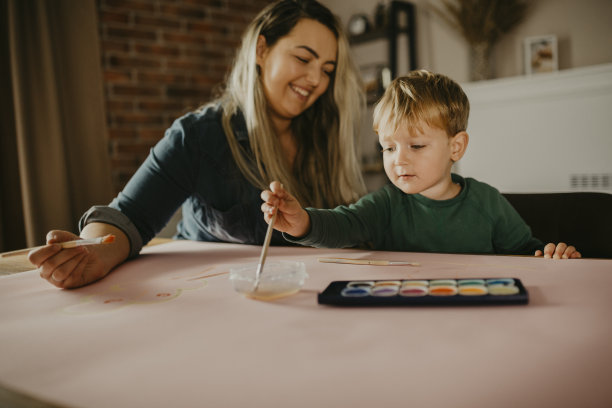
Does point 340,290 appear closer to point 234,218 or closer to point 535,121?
point 234,218

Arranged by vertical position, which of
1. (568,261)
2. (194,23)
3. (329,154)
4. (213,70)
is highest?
(194,23)

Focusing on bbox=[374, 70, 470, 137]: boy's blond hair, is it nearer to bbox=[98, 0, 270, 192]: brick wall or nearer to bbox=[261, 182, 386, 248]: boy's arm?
bbox=[261, 182, 386, 248]: boy's arm

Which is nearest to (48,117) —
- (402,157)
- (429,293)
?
(402,157)

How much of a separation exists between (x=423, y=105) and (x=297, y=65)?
21.8 inches

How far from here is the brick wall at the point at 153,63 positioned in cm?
324

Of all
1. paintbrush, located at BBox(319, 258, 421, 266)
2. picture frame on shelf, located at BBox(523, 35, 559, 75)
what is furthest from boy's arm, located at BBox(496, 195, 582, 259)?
picture frame on shelf, located at BBox(523, 35, 559, 75)

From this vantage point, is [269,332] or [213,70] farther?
[213,70]

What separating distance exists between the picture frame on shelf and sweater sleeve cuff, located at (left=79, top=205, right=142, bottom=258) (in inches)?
113

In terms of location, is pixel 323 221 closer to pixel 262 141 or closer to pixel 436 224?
pixel 436 224

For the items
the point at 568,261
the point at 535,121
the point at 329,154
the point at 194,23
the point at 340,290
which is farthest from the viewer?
the point at 194,23

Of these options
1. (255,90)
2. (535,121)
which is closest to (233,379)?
(255,90)

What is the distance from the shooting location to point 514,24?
3273 mm

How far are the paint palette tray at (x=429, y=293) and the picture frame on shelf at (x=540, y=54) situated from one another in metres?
2.89

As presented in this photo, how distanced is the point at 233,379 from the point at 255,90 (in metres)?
1.19
